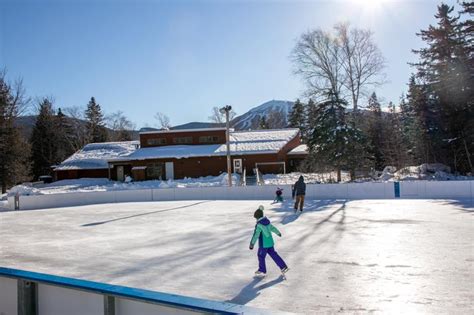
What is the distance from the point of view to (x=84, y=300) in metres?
3.78

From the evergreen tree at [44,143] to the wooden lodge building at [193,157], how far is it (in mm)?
13382

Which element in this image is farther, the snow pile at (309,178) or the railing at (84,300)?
the snow pile at (309,178)

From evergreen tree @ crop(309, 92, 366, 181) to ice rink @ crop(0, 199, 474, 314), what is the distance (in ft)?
45.3

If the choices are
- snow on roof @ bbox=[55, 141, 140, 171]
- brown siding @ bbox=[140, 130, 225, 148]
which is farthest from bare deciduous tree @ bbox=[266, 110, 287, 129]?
brown siding @ bbox=[140, 130, 225, 148]

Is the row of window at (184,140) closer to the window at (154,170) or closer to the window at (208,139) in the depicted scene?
the window at (208,139)

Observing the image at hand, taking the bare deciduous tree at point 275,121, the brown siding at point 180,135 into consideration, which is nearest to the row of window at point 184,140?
the brown siding at point 180,135

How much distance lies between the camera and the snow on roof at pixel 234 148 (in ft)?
131

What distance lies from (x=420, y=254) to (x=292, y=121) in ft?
199

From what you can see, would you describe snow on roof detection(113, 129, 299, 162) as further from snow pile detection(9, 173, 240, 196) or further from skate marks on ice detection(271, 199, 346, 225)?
skate marks on ice detection(271, 199, 346, 225)

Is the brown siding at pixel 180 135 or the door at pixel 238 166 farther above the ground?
the brown siding at pixel 180 135

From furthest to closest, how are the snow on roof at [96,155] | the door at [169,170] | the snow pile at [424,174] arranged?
the snow on roof at [96,155] → the door at [169,170] → the snow pile at [424,174]

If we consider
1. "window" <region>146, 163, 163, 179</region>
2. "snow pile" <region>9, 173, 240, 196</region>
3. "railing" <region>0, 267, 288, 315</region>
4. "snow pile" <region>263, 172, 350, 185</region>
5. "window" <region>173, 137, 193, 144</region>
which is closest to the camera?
"railing" <region>0, 267, 288, 315</region>

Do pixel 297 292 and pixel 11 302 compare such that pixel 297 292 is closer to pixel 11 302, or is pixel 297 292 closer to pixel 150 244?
pixel 11 302

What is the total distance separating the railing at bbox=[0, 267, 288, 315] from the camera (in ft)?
9.91
